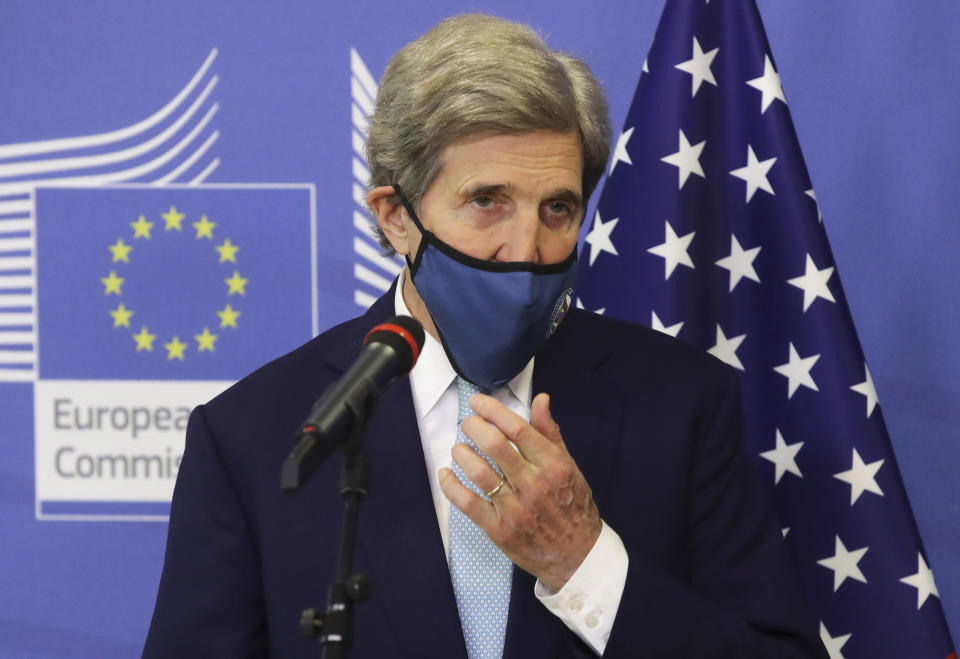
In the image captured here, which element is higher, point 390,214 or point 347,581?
point 390,214

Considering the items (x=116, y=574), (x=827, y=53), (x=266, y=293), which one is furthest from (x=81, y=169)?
(x=827, y=53)

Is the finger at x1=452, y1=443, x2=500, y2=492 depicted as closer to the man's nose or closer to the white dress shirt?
the white dress shirt

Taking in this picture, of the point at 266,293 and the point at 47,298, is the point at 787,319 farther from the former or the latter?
the point at 47,298

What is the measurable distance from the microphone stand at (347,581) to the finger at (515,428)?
235mm

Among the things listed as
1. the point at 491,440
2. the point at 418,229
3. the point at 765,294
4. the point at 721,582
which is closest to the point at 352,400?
the point at 491,440

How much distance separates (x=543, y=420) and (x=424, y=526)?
0.31m

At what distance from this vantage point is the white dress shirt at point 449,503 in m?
1.48

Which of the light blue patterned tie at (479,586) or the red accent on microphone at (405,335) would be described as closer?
the red accent on microphone at (405,335)

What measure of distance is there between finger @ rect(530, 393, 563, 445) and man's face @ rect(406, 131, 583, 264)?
24cm

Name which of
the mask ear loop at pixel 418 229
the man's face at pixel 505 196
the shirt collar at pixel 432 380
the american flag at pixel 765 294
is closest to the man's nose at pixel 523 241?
the man's face at pixel 505 196

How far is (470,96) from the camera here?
157cm

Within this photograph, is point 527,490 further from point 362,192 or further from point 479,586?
point 362,192

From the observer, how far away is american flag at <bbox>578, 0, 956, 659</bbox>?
2.10 metres

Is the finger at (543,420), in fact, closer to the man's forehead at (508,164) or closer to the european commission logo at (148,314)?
the man's forehead at (508,164)
